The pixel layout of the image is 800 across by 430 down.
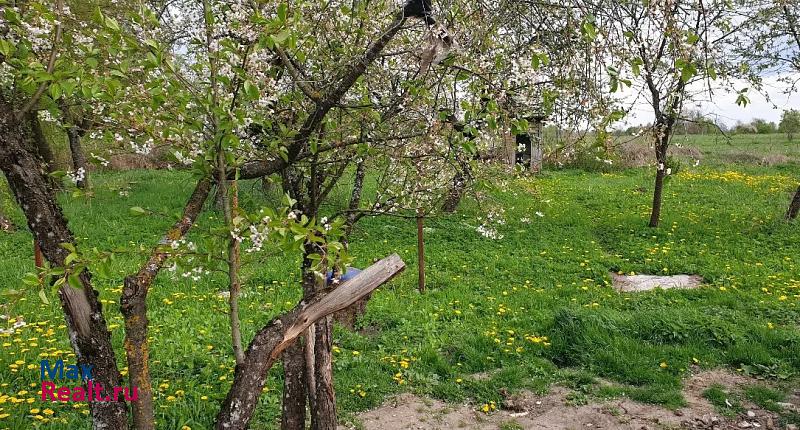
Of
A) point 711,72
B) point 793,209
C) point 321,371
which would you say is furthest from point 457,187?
point 793,209

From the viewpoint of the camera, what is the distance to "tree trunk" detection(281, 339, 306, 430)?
12.3 ft

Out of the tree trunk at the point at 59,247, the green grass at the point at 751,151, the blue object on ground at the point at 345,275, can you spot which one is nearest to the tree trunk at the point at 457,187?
the blue object on ground at the point at 345,275

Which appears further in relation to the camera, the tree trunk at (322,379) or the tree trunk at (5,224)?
the tree trunk at (5,224)

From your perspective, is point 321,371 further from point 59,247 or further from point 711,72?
point 711,72

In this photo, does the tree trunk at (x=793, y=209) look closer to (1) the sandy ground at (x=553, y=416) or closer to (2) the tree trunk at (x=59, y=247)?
(1) the sandy ground at (x=553, y=416)

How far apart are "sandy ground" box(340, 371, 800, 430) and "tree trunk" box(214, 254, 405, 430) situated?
7.01 ft

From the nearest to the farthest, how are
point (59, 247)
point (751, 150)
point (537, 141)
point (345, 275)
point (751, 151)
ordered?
point (59, 247) → point (537, 141) → point (345, 275) → point (751, 151) → point (751, 150)

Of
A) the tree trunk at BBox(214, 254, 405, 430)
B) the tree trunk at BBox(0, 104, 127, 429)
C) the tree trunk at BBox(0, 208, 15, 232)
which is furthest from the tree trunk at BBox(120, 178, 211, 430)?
the tree trunk at BBox(0, 208, 15, 232)

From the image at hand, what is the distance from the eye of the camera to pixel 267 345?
9.48 ft

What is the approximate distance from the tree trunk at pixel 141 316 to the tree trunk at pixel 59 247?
9 cm

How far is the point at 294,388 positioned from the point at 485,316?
12.8 ft

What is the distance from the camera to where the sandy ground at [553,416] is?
4.89 meters

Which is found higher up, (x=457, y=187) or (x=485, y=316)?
(x=457, y=187)

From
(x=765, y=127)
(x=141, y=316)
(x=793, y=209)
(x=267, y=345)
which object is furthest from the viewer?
(x=765, y=127)
